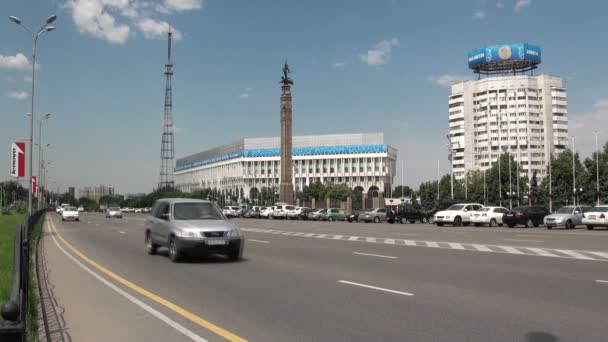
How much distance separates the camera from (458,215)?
42125 mm

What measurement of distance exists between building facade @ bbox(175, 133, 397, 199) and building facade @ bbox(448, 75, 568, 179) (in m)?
26.1

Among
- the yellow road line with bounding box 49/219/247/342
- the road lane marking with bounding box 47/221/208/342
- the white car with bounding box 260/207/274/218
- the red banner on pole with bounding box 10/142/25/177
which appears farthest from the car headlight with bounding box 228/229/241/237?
the white car with bounding box 260/207/274/218

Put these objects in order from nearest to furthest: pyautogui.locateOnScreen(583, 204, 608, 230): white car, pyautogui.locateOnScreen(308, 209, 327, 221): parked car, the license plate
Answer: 1. the license plate
2. pyautogui.locateOnScreen(583, 204, 608, 230): white car
3. pyautogui.locateOnScreen(308, 209, 327, 221): parked car

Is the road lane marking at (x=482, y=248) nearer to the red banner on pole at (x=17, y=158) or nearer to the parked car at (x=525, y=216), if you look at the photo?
the red banner on pole at (x=17, y=158)

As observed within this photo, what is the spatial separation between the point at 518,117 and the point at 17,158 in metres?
147

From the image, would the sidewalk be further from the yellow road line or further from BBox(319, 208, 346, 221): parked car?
BBox(319, 208, 346, 221): parked car

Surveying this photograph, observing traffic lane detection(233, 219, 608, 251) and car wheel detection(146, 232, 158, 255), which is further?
traffic lane detection(233, 219, 608, 251)

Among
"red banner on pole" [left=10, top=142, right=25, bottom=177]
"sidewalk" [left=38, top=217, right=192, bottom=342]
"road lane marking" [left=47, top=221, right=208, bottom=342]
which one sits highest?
"red banner on pole" [left=10, top=142, right=25, bottom=177]

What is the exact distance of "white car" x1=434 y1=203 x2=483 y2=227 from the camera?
138 feet

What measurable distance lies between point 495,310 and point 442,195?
106 metres

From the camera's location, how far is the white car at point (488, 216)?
137 feet

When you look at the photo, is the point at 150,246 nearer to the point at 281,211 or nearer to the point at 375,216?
the point at 375,216

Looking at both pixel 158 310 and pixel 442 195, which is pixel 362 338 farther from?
pixel 442 195

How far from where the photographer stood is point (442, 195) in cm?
11150
